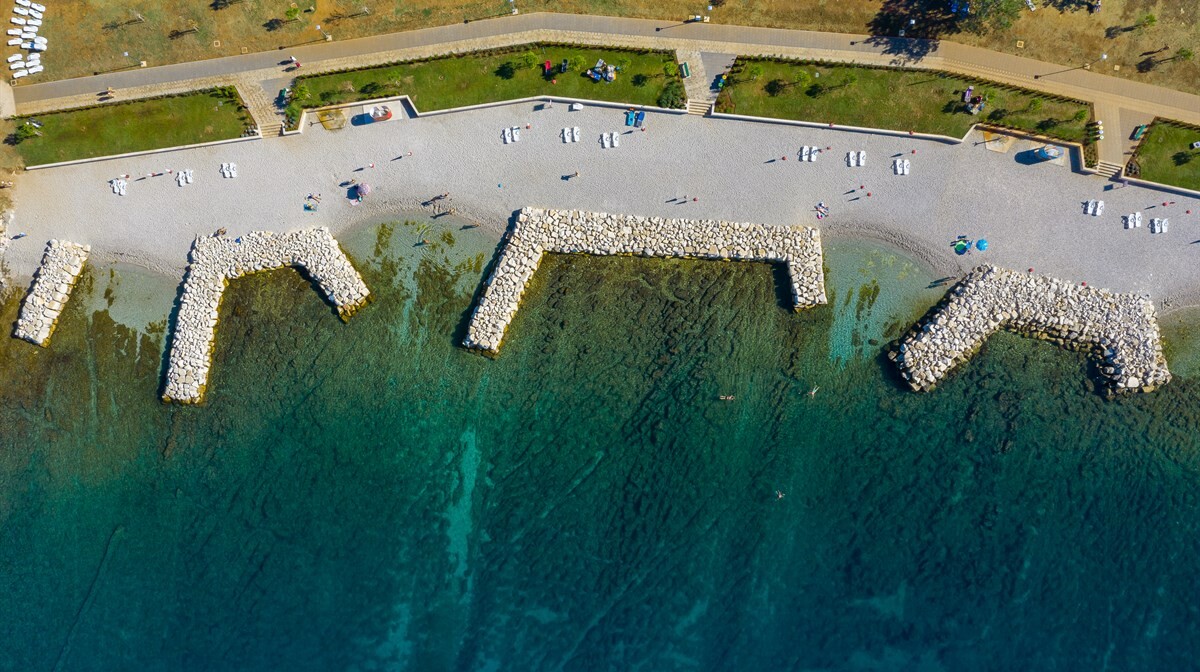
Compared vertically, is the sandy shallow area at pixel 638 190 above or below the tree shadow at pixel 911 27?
below

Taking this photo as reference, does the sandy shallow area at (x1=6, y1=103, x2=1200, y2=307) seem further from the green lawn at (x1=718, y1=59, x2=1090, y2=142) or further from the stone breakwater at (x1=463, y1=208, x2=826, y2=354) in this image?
the green lawn at (x1=718, y1=59, x2=1090, y2=142)

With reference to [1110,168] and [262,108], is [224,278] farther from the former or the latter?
[1110,168]

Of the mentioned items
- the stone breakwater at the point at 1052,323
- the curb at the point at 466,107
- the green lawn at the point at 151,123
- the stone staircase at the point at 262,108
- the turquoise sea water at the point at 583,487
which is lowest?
the turquoise sea water at the point at 583,487

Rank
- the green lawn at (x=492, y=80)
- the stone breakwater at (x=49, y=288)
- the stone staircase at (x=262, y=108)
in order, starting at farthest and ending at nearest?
the stone breakwater at (x=49, y=288) < the stone staircase at (x=262, y=108) < the green lawn at (x=492, y=80)

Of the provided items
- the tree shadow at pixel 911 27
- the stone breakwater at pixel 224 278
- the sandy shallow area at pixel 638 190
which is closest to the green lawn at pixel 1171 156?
the sandy shallow area at pixel 638 190

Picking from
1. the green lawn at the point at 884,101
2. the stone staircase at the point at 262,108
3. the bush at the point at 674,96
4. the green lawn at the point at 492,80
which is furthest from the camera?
Result: the stone staircase at the point at 262,108

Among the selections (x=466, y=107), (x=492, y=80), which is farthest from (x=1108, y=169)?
(x=466, y=107)

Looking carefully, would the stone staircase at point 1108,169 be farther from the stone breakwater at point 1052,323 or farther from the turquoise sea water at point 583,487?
the turquoise sea water at point 583,487
